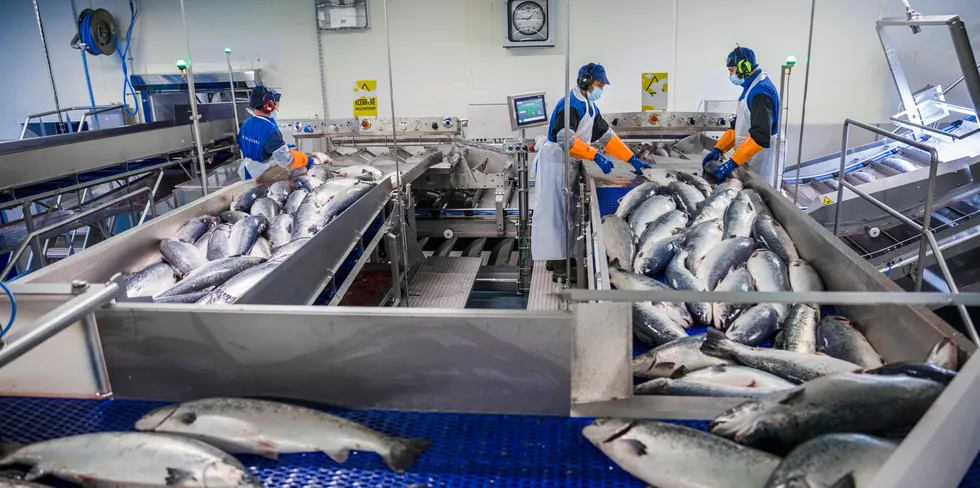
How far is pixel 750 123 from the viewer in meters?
4.39

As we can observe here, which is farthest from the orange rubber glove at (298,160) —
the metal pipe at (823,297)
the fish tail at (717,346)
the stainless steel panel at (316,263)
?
the metal pipe at (823,297)

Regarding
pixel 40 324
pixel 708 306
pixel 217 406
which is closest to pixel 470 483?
pixel 217 406

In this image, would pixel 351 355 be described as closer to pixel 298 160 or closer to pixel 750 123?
pixel 298 160

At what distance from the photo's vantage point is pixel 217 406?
1438 mm

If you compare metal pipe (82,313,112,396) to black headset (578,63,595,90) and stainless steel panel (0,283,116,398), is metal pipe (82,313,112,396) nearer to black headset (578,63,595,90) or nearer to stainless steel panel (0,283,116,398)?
stainless steel panel (0,283,116,398)

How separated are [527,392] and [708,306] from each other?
997 mm

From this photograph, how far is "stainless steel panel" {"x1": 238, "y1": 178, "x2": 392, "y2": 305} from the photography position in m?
2.22

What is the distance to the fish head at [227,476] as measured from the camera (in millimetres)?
1251

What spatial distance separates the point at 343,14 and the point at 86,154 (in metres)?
3.75

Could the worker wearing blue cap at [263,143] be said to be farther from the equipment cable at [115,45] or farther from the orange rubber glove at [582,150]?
the equipment cable at [115,45]

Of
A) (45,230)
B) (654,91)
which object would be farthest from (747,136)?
(45,230)

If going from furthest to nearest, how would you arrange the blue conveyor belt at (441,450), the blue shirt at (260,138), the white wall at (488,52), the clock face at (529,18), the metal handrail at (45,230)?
1. the clock face at (529,18)
2. the white wall at (488,52)
3. the blue shirt at (260,138)
4. the metal handrail at (45,230)
5. the blue conveyor belt at (441,450)

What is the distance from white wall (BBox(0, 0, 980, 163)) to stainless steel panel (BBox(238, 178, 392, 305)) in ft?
14.4

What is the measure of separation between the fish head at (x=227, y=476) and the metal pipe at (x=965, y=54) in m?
4.64
